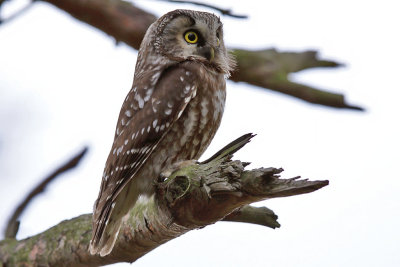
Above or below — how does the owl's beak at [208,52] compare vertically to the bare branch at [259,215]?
above

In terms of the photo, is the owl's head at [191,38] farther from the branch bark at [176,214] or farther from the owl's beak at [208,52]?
the branch bark at [176,214]

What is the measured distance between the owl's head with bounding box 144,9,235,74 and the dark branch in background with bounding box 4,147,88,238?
977 mm

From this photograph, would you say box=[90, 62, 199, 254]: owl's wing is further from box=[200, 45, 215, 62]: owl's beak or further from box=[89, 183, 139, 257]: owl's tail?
box=[200, 45, 215, 62]: owl's beak

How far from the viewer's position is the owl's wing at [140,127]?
3.92 m

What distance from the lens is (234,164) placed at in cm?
273

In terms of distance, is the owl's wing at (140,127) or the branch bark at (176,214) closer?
the branch bark at (176,214)

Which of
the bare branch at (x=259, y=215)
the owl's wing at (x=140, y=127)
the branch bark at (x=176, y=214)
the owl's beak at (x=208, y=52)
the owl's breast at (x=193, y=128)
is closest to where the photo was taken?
the branch bark at (x=176, y=214)

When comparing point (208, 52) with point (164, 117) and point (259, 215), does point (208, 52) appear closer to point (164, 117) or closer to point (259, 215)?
point (164, 117)

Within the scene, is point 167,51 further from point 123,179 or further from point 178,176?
point 178,176

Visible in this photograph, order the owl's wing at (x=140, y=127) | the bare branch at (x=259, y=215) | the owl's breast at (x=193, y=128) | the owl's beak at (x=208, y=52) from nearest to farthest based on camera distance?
1. the bare branch at (x=259, y=215)
2. the owl's wing at (x=140, y=127)
3. the owl's breast at (x=193, y=128)
4. the owl's beak at (x=208, y=52)

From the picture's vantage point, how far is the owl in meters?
3.98

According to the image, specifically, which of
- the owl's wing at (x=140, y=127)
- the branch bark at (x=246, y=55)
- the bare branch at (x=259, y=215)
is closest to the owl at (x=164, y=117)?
the owl's wing at (x=140, y=127)

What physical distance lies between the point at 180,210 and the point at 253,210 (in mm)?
682

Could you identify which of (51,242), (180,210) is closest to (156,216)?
(180,210)
